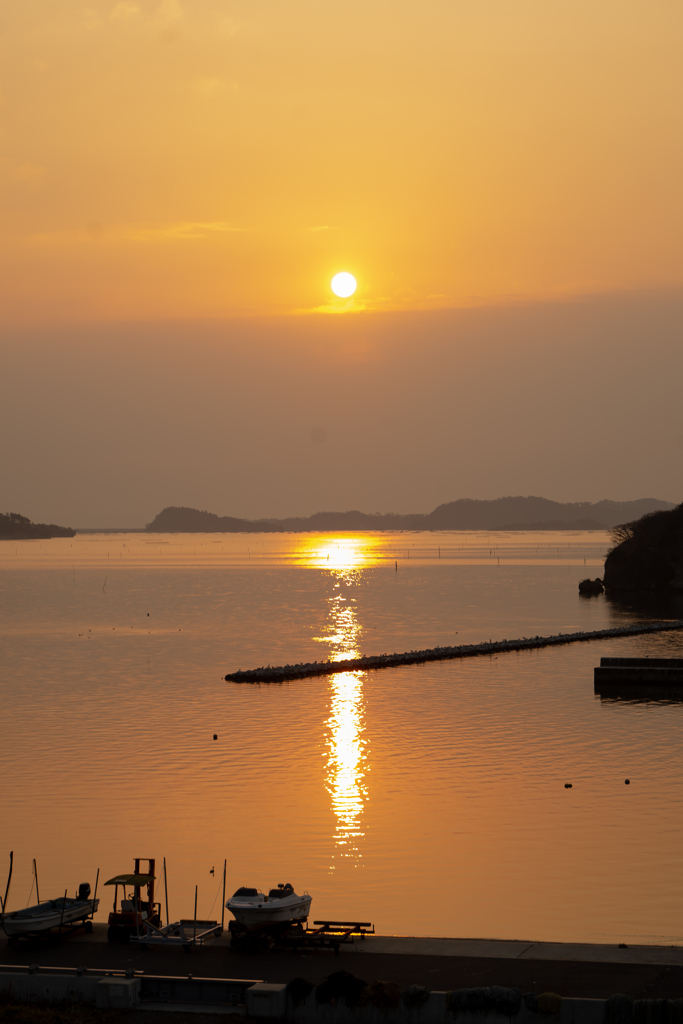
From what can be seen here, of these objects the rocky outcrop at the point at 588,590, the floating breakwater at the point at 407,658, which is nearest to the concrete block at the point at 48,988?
the floating breakwater at the point at 407,658

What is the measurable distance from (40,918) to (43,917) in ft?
0.22

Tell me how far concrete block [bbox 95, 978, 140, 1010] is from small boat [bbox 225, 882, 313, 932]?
359 cm

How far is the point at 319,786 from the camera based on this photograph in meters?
49.9

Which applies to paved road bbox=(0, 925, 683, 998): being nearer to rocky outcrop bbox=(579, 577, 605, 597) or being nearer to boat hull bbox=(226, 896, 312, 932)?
boat hull bbox=(226, 896, 312, 932)

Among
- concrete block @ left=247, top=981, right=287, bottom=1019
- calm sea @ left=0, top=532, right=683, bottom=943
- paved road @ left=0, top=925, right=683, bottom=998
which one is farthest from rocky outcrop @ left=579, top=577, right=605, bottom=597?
concrete block @ left=247, top=981, right=287, bottom=1019

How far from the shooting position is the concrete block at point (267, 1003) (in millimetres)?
21641

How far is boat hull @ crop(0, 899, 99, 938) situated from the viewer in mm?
25469

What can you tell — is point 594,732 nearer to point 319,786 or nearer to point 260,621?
point 319,786

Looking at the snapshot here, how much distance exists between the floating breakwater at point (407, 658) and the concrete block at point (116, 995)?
6417 centimetres

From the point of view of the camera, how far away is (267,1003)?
21734 mm

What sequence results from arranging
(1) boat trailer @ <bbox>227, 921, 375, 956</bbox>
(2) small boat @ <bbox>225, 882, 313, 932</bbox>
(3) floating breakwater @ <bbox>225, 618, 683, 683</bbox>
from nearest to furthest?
(1) boat trailer @ <bbox>227, 921, 375, 956</bbox> → (2) small boat @ <bbox>225, 882, 313, 932</bbox> → (3) floating breakwater @ <bbox>225, 618, 683, 683</bbox>

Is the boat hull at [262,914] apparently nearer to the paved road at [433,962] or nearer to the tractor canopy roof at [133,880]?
the paved road at [433,962]

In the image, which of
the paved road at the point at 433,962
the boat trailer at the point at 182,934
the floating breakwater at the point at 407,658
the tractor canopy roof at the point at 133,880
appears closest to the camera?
the paved road at the point at 433,962

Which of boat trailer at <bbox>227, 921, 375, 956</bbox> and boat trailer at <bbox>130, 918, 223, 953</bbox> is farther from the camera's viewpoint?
boat trailer at <bbox>130, 918, 223, 953</bbox>
